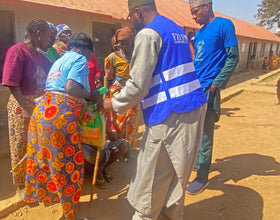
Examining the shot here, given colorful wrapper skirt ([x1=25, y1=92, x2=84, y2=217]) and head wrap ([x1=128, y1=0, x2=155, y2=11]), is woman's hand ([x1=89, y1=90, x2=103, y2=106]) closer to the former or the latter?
colorful wrapper skirt ([x1=25, y1=92, x2=84, y2=217])

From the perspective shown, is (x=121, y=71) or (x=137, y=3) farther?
(x=121, y=71)

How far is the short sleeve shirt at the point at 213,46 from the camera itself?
9.39 ft

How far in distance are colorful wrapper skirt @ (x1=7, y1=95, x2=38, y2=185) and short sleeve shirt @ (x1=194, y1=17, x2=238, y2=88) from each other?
74.5 inches

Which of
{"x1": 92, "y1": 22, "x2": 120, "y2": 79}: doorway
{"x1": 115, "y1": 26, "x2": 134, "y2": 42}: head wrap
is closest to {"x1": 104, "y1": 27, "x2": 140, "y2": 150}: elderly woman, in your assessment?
{"x1": 115, "y1": 26, "x2": 134, "y2": 42}: head wrap

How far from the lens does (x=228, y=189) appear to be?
3.25 metres

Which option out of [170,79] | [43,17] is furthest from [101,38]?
[170,79]

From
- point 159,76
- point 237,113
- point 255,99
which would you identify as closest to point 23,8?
point 159,76

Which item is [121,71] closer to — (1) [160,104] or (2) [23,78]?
(2) [23,78]

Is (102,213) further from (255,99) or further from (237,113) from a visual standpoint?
(255,99)

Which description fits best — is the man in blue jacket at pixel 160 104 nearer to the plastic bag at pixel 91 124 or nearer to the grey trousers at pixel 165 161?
the grey trousers at pixel 165 161

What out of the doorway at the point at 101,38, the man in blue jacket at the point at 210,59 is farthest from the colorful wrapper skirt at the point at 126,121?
the doorway at the point at 101,38

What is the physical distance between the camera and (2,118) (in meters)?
5.20

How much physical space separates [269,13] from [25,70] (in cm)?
3873

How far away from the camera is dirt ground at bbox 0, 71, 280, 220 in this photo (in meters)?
2.73
